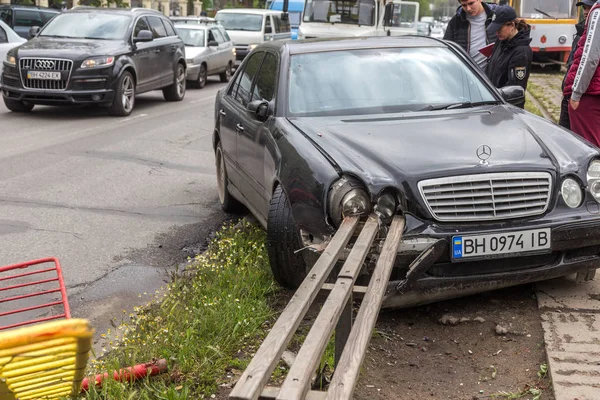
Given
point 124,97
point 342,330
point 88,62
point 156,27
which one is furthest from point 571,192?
point 156,27

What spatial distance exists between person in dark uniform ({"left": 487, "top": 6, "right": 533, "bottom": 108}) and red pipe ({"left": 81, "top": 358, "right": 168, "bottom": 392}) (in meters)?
4.74

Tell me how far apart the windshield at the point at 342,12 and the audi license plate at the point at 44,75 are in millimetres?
12345

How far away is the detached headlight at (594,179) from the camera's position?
196 inches

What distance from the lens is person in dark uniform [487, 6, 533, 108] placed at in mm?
7672

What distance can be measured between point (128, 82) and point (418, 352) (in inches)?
452

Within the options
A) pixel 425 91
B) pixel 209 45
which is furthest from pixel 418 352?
pixel 209 45

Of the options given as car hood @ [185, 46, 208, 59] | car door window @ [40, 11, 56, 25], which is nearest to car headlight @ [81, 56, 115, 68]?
car hood @ [185, 46, 208, 59]

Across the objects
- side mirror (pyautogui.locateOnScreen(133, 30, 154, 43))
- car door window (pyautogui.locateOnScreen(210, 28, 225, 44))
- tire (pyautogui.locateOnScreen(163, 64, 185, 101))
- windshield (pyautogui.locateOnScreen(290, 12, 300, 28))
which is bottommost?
windshield (pyautogui.locateOnScreen(290, 12, 300, 28))

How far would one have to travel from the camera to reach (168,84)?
56.5 ft

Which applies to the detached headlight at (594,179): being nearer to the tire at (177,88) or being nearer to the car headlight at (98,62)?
the car headlight at (98,62)

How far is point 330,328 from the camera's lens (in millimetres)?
2994

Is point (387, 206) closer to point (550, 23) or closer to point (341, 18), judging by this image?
point (341, 18)

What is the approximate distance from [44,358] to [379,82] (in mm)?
4480

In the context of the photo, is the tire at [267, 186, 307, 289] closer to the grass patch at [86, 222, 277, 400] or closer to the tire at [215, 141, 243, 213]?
the grass patch at [86, 222, 277, 400]
